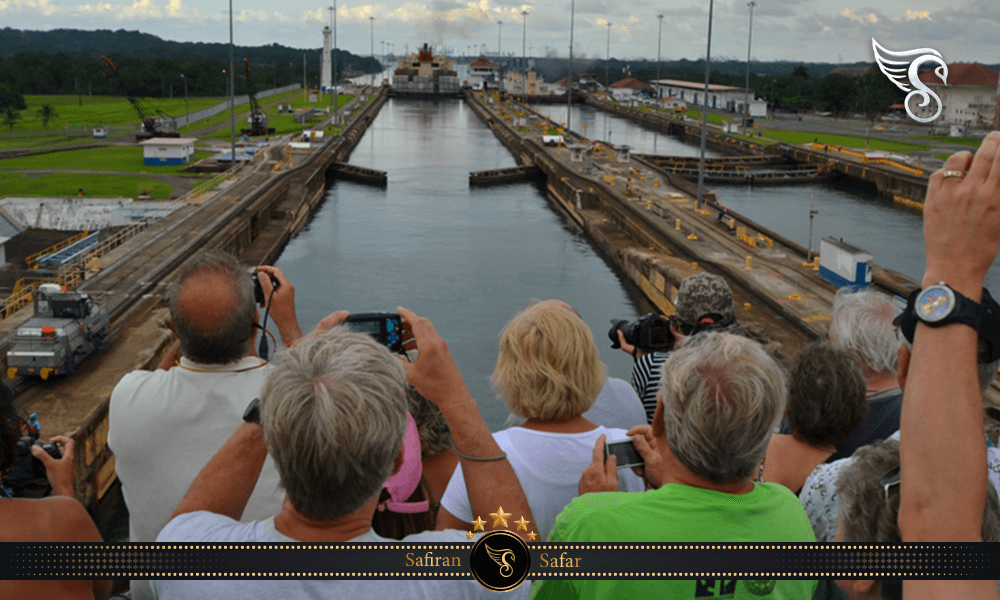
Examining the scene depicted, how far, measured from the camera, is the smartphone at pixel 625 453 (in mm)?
2137

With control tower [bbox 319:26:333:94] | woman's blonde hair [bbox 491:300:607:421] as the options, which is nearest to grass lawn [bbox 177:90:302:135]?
control tower [bbox 319:26:333:94]

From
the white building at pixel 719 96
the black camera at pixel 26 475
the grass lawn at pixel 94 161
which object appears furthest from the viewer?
the white building at pixel 719 96

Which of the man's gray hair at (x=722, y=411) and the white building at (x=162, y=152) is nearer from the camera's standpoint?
the man's gray hair at (x=722, y=411)

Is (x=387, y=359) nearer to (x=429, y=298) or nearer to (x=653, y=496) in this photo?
(x=653, y=496)

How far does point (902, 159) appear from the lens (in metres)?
44.0

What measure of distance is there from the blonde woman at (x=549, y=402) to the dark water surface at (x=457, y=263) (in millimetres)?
11213

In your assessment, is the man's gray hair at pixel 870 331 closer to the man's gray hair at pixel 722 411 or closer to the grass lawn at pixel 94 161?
the man's gray hair at pixel 722 411

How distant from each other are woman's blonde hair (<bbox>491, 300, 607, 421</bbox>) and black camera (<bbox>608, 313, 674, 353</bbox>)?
1153 mm

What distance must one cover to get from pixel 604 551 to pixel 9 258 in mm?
27608

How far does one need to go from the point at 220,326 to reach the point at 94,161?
142 feet

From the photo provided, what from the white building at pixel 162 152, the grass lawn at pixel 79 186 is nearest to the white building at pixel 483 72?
Answer: the white building at pixel 162 152

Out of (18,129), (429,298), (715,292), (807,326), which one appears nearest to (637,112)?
(18,129)

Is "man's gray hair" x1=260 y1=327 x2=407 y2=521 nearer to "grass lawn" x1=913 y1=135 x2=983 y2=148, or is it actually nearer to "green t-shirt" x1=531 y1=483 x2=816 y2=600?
"green t-shirt" x1=531 y1=483 x2=816 y2=600

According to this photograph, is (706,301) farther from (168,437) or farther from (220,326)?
(168,437)
